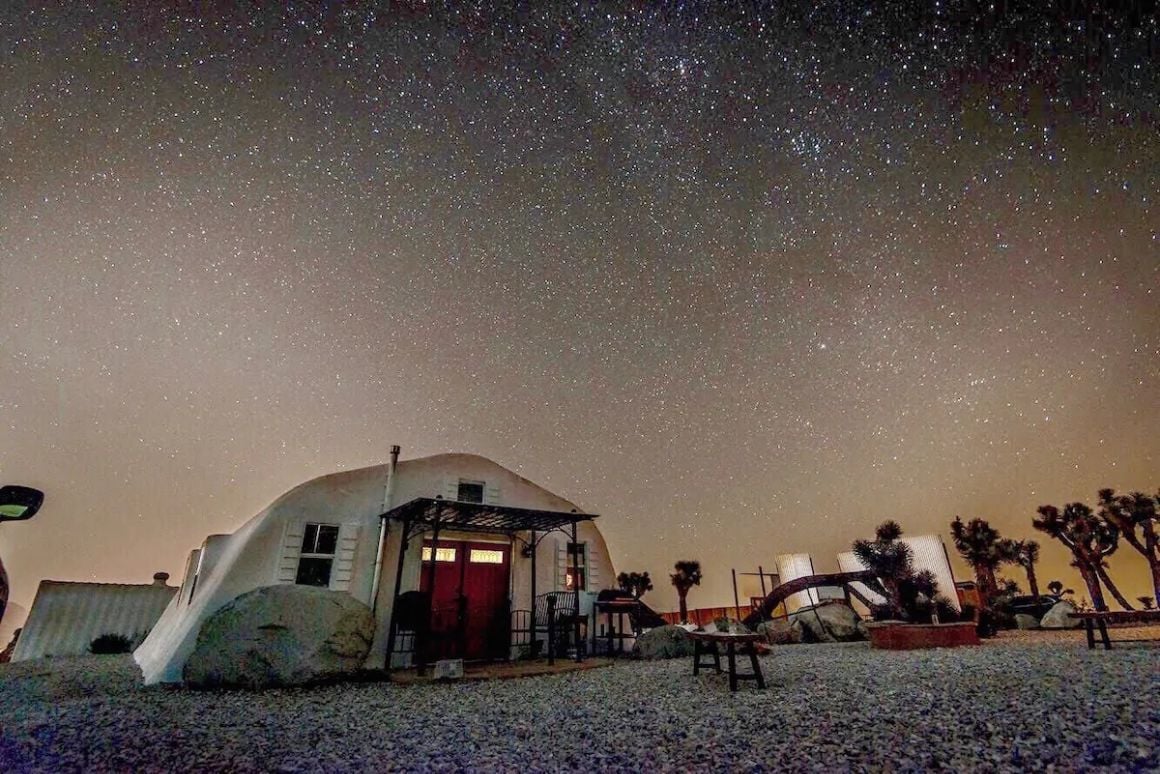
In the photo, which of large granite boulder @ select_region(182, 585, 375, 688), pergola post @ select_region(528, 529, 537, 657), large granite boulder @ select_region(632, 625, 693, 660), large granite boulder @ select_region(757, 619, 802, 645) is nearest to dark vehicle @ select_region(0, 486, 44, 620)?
large granite boulder @ select_region(182, 585, 375, 688)

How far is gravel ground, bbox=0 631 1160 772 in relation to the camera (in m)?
4.36

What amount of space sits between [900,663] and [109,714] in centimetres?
1266

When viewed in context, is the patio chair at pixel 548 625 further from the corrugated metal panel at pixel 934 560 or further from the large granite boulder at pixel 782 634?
the corrugated metal panel at pixel 934 560

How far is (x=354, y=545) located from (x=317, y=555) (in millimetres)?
898

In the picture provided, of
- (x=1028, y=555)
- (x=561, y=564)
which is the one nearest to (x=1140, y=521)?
(x=1028, y=555)

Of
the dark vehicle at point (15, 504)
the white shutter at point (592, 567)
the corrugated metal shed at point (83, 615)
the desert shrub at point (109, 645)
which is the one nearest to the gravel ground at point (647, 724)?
the dark vehicle at point (15, 504)

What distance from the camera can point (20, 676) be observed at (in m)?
11.1

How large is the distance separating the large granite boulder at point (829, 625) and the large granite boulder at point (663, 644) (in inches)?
262

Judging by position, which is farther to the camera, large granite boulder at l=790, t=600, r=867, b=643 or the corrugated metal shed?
large granite boulder at l=790, t=600, r=867, b=643

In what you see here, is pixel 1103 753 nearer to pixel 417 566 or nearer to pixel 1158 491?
pixel 417 566

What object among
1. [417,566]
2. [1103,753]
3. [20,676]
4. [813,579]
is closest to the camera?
[1103,753]

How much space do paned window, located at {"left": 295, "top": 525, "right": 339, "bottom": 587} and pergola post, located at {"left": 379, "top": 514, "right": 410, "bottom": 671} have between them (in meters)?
1.32

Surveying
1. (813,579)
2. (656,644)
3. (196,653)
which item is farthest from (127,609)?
(813,579)

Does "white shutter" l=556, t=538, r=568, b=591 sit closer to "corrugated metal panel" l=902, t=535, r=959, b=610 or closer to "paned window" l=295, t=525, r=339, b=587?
"paned window" l=295, t=525, r=339, b=587
